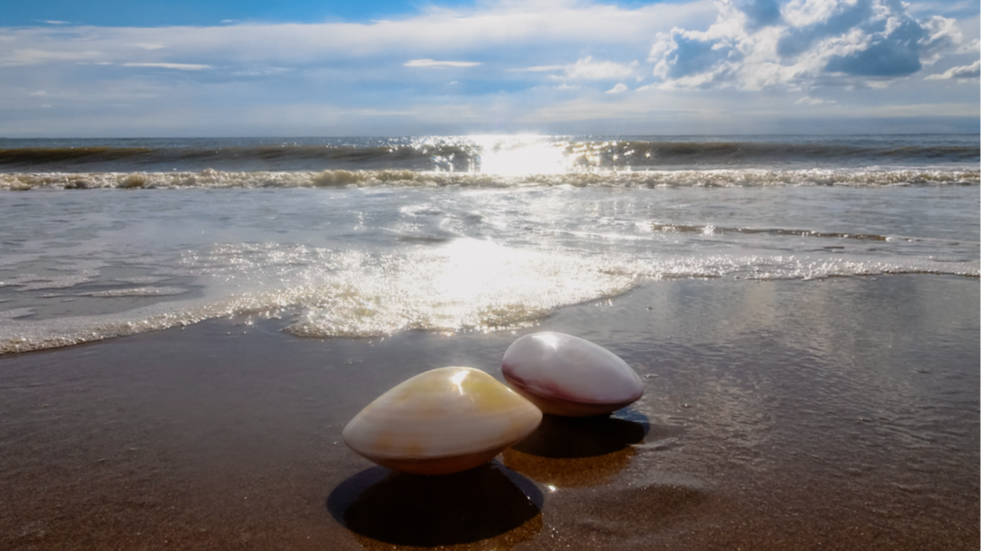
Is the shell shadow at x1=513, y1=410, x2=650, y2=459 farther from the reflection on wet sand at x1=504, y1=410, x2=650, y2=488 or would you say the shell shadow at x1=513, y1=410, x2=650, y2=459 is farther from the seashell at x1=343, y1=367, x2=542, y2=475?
the seashell at x1=343, y1=367, x2=542, y2=475

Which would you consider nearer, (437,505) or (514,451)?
(437,505)

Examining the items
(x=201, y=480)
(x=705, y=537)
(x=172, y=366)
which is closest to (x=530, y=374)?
(x=705, y=537)

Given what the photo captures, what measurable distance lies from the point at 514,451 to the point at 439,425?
39 centimetres

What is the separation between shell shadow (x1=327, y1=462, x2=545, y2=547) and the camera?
1.56 metres

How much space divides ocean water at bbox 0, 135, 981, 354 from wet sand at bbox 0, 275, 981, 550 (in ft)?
1.72

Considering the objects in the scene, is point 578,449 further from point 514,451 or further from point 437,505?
point 437,505

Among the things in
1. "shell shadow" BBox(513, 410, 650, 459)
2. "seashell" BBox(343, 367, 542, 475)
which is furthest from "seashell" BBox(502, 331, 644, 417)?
"seashell" BBox(343, 367, 542, 475)

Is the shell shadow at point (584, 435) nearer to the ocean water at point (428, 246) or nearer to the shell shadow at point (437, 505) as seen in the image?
the shell shadow at point (437, 505)

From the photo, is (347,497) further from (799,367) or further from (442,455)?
(799,367)

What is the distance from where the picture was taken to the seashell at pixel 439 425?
5.32 ft

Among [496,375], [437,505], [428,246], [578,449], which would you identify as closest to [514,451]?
[578,449]

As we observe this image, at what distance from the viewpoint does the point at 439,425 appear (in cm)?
164

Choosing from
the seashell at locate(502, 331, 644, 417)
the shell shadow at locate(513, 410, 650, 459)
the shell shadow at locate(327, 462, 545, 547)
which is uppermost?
the seashell at locate(502, 331, 644, 417)

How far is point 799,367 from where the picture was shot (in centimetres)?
261
